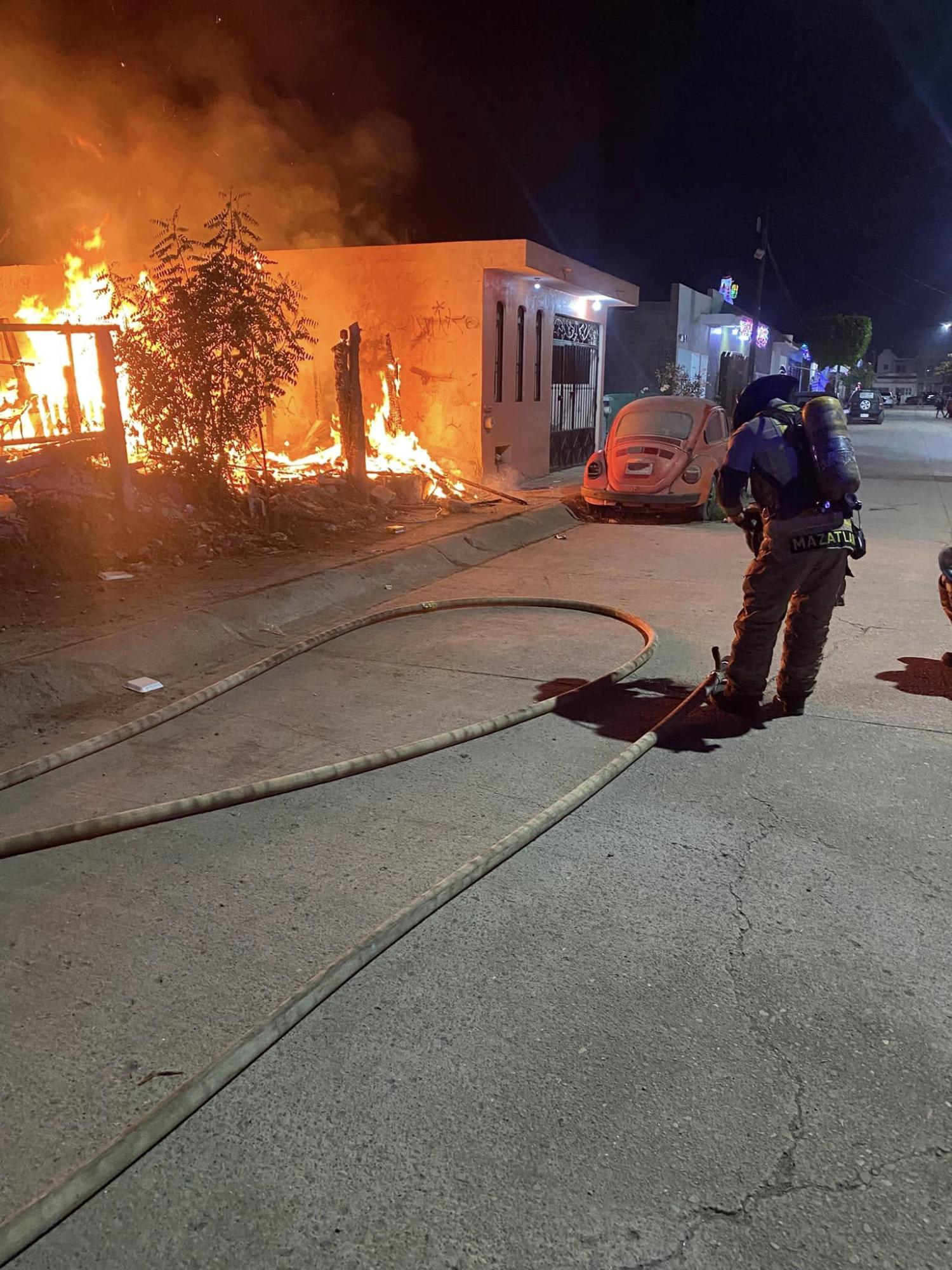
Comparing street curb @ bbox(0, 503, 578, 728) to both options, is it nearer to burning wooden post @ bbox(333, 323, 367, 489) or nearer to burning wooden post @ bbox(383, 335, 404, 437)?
burning wooden post @ bbox(333, 323, 367, 489)

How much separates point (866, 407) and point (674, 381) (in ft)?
51.3

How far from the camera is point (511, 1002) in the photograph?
2529mm

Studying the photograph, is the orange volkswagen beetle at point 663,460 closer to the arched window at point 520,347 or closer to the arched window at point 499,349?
the arched window at point 499,349

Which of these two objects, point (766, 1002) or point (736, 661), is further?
point (736, 661)

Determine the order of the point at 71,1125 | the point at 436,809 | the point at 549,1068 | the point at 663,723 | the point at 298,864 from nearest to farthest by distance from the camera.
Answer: the point at 71,1125, the point at 549,1068, the point at 298,864, the point at 436,809, the point at 663,723

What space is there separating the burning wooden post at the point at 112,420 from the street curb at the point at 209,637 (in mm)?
2475

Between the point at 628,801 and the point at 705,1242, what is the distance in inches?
83.3

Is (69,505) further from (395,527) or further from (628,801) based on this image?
(628,801)

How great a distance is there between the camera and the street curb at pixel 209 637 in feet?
16.6

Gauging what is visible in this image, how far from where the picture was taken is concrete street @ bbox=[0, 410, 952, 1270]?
72.9 inches

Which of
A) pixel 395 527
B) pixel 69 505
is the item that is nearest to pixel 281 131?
pixel 395 527

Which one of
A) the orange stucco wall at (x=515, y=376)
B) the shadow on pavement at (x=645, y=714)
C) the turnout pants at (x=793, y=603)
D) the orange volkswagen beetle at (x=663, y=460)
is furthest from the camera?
the orange stucco wall at (x=515, y=376)

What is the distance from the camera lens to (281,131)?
16000 millimetres

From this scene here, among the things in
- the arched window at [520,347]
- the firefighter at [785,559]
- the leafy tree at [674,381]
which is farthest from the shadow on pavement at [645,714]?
the leafy tree at [674,381]
